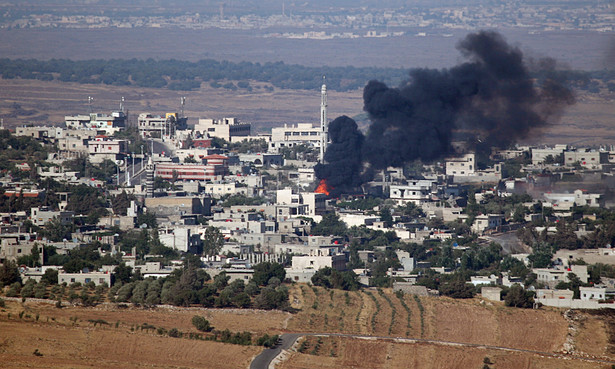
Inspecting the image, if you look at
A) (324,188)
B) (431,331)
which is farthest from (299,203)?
(431,331)

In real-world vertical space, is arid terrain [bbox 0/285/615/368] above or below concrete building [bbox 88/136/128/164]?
above

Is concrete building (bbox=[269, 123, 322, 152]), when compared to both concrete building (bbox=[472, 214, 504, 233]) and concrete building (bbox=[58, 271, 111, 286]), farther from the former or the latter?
concrete building (bbox=[58, 271, 111, 286])

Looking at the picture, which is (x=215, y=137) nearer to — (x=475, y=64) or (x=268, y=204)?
(x=268, y=204)

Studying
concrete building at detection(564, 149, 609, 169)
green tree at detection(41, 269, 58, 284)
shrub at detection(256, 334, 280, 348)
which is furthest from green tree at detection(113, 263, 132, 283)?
concrete building at detection(564, 149, 609, 169)

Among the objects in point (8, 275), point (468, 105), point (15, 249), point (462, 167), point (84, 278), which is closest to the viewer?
point (8, 275)

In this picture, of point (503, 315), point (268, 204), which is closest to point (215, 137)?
point (268, 204)

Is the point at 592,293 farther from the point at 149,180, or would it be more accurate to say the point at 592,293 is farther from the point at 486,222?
the point at 149,180

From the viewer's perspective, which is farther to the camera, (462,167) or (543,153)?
(543,153)
